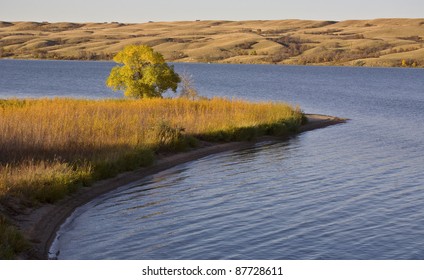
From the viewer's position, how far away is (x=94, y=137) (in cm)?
2133

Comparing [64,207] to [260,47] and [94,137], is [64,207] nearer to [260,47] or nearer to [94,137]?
[94,137]

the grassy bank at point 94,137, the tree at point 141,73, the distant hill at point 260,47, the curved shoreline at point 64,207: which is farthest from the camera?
the distant hill at point 260,47

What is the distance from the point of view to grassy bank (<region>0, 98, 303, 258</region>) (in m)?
15.5

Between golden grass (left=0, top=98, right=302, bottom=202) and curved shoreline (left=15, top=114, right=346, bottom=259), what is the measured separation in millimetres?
250

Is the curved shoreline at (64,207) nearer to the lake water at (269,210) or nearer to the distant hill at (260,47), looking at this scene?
the lake water at (269,210)

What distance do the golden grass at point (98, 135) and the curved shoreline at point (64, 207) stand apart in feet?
0.82

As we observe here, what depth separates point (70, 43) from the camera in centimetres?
17838

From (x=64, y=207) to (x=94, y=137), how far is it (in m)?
5.96

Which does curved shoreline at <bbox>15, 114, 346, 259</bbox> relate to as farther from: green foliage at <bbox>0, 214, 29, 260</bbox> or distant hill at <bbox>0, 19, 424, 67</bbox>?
distant hill at <bbox>0, 19, 424, 67</bbox>

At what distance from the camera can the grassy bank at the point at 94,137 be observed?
50.7 ft

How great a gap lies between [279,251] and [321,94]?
53750 millimetres

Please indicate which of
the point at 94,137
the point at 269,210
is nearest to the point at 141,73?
the point at 94,137

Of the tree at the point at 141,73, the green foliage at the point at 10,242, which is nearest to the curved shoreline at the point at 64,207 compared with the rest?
the green foliage at the point at 10,242

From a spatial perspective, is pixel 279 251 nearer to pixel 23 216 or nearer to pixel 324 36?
pixel 23 216
